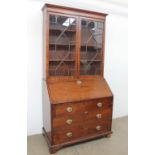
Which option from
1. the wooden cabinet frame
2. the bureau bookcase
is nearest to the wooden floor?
the bureau bookcase

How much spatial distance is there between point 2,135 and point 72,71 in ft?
6.19

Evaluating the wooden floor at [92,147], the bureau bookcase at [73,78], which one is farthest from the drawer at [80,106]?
the wooden floor at [92,147]

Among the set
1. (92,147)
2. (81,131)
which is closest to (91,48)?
(81,131)

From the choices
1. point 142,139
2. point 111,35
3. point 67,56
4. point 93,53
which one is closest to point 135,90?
point 142,139

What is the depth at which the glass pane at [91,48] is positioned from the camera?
249 cm

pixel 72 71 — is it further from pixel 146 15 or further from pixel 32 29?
pixel 146 15

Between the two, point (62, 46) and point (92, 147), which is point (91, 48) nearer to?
point (62, 46)

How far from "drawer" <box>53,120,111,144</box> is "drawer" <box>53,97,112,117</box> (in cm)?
24

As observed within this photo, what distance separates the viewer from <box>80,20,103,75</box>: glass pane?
2495 mm

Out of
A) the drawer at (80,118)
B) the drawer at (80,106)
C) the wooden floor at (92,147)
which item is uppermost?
the drawer at (80,106)

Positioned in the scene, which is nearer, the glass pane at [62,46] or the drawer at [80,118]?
the drawer at [80,118]

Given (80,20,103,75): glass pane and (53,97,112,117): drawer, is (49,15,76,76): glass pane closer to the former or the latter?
(80,20,103,75): glass pane

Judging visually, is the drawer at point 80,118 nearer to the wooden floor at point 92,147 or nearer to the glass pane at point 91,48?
the wooden floor at point 92,147

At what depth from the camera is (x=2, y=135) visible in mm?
615
